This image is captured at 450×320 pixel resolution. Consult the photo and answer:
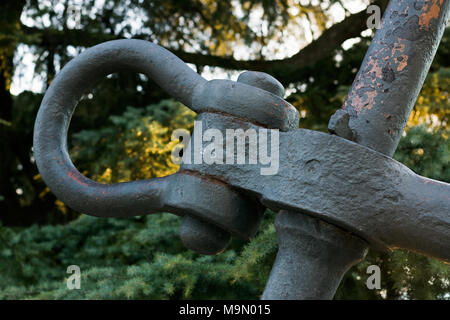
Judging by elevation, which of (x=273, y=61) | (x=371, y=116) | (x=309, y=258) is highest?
(x=273, y=61)

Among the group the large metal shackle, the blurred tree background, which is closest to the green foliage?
the blurred tree background

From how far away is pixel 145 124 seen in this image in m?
3.09

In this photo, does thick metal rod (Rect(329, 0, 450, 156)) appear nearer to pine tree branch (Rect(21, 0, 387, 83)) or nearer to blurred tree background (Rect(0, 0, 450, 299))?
blurred tree background (Rect(0, 0, 450, 299))

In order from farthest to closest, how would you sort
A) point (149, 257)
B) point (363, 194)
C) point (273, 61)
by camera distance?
point (273, 61)
point (149, 257)
point (363, 194)

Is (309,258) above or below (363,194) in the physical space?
below

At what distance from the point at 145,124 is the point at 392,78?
7.77ft

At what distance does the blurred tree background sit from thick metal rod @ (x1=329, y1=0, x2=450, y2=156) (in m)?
1.16

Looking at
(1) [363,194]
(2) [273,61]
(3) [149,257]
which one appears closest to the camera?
(1) [363,194]

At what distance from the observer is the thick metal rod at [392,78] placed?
2.76ft

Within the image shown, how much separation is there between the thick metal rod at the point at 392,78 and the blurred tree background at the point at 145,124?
3.80ft

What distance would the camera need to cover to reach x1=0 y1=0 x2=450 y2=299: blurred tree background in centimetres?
216

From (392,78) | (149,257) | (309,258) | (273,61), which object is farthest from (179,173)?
(273,61)

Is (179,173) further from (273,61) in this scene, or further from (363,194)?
(273,61)

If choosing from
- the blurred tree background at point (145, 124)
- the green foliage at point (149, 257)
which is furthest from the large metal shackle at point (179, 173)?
the blurred tree background at point (145, 124)
